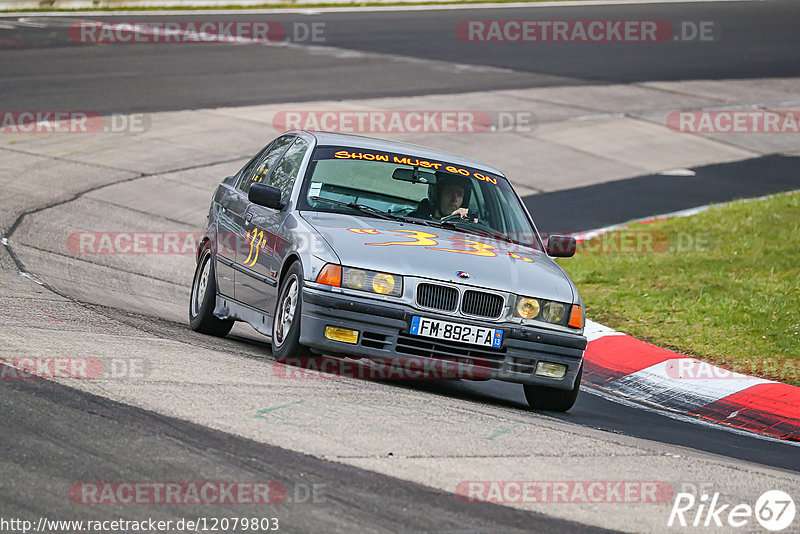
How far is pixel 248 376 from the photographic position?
663 centimetres

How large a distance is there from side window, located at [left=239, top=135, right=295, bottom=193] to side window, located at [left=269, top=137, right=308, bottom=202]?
19 cm

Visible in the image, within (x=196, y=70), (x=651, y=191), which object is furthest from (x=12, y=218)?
(x=196, y=70)

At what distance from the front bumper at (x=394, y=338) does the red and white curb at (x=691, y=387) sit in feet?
5.87

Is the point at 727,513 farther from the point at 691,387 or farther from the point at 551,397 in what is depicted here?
the point at 691,387

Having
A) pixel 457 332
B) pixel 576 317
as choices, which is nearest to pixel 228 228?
pixel 457 332

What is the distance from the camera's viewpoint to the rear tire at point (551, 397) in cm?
769

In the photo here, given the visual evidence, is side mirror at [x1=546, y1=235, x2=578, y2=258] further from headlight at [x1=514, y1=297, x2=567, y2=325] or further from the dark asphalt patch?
the dark asphalt patch

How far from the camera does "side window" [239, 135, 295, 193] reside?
907 centimetres

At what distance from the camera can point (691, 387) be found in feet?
29.0

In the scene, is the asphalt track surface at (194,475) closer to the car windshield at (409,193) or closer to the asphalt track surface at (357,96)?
the asphalt track surface at (357,96)

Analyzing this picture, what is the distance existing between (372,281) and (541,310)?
1.07 m

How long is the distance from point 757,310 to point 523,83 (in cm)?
1468

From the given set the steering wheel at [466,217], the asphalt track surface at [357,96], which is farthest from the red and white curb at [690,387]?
the steering wheel at [466,217]

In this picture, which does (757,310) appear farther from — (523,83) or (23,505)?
(523,83)
